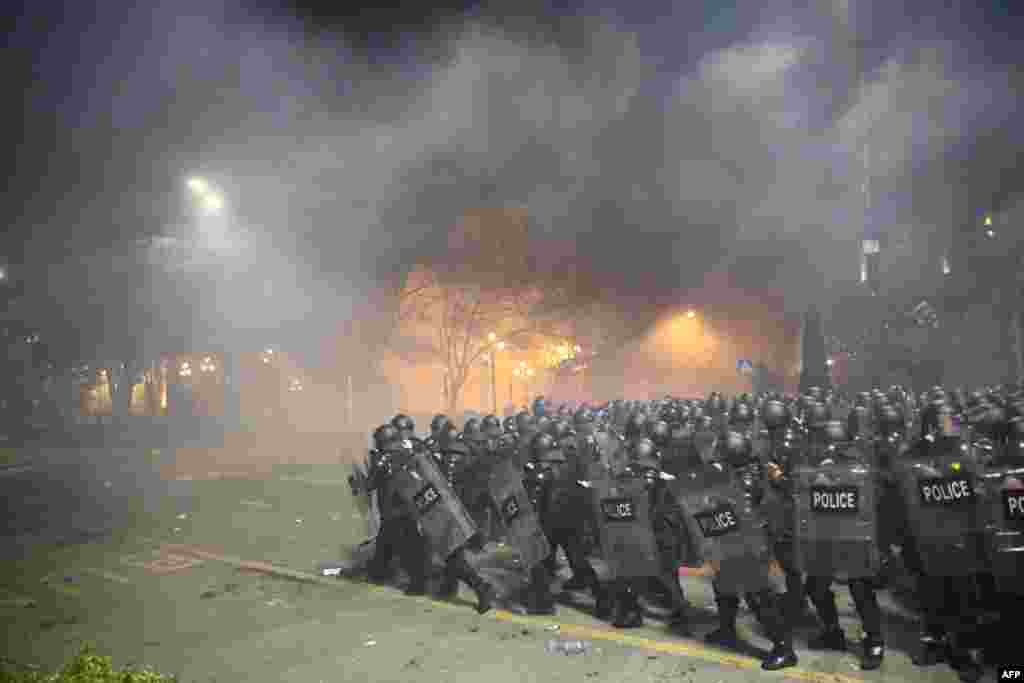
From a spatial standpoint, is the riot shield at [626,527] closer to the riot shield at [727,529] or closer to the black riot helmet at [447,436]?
the riot shield at [727,529]

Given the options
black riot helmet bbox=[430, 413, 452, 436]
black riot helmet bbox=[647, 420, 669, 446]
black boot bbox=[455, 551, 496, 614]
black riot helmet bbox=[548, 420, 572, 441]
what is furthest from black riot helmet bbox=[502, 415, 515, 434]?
black boot bbox=[455, 551, 496, 614]

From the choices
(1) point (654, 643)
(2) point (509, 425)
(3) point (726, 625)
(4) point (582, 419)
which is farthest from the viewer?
(4) point (582, 419)

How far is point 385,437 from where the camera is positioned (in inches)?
289

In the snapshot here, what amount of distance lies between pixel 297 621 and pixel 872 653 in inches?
193

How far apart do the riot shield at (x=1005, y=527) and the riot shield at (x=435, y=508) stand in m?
4.12

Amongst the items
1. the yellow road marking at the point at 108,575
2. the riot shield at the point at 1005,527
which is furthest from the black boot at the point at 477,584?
the yellow road marking at the point at 108,575

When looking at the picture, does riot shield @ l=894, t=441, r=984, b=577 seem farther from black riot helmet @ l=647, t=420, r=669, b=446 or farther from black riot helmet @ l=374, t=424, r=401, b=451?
black riot helmet @ l=374, t=424, r=401, b=451

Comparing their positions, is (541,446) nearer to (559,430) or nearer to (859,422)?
(559,430)

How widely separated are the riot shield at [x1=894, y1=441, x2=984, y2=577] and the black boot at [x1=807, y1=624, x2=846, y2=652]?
84 cm

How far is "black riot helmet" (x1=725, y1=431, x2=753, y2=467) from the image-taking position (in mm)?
5203

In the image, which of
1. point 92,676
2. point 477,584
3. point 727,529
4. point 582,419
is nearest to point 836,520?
point 727,529

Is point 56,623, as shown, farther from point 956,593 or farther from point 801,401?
point 801,401

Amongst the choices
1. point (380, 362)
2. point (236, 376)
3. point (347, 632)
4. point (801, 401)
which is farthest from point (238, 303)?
point (347, 632)

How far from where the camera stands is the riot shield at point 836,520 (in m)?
4.72
